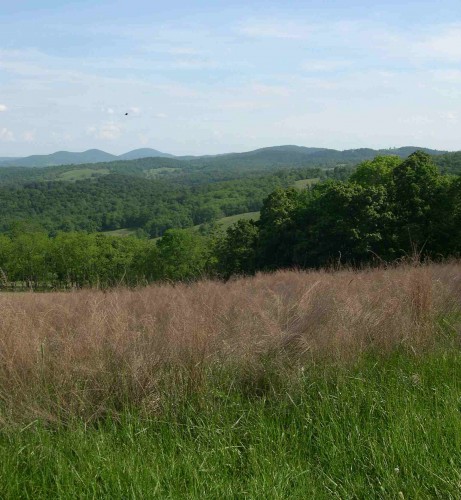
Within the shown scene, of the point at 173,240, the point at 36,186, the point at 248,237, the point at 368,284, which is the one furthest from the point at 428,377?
the point at 36,186

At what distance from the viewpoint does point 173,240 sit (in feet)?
201

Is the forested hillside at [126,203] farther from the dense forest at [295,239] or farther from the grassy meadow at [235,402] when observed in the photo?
the grassy meadow at [235,402]

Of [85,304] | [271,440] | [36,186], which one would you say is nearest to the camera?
[271,440]

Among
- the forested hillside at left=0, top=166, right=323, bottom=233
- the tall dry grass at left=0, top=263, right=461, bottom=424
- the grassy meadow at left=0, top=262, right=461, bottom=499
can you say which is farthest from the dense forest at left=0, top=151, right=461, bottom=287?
the forested hillside at left=0, top=166, right=323, bottom=233

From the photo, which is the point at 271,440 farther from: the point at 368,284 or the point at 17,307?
the point at 368,284

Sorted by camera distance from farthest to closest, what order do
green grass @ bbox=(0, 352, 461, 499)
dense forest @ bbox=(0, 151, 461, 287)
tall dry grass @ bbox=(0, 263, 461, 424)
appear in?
1. dense forest @ bbox=(0, 151, 461, 287)
2. tall dry grass @ bbox=(0, 263, 461, 424)
3. green grass @ bbox=(0, 352, 461, 499)

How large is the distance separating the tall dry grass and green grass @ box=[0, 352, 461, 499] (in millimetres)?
159

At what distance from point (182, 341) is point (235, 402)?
70 centimetres

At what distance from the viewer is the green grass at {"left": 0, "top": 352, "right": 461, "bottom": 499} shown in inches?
116

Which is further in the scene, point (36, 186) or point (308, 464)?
point (36, 186)

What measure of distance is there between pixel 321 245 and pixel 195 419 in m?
31.5

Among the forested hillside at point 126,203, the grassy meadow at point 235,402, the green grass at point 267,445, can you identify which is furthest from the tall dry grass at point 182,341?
the forested hillside at point 126,203

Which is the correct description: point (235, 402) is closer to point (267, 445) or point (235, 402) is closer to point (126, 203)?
point (267, 445)

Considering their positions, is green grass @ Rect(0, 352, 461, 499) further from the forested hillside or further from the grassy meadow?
the forested hillside
